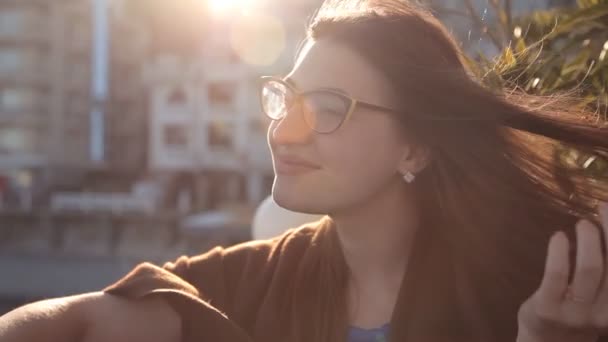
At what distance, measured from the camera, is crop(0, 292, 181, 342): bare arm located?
1282 millimetres

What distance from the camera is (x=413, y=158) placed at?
1.77 m

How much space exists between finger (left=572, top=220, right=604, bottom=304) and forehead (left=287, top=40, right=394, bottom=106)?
56 centimetres

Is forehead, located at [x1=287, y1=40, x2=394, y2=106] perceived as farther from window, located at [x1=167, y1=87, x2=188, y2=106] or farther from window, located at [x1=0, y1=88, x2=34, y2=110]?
window, located at [x1=0, y1=88, x2=34, y2=110]

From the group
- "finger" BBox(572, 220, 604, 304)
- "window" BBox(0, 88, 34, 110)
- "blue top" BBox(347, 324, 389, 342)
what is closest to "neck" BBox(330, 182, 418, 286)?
"blue top" BBox(347, 324, 389, 342)

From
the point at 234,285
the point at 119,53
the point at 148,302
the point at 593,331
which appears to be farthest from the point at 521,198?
the point at 119,53

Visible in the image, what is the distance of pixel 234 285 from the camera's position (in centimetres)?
184

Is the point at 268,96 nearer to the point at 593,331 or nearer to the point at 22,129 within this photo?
the point at 593,331

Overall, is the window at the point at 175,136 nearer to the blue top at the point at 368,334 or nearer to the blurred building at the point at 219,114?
the blurred building at the point at 219,114

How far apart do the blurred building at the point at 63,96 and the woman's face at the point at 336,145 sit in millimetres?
30168

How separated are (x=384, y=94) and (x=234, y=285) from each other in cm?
51

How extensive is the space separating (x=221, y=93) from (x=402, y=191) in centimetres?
2728

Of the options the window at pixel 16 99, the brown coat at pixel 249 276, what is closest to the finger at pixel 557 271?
the brown coat at pixel 249 276

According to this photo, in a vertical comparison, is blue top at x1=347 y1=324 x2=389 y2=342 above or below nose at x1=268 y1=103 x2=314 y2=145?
below

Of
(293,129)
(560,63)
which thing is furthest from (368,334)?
(560,63)
